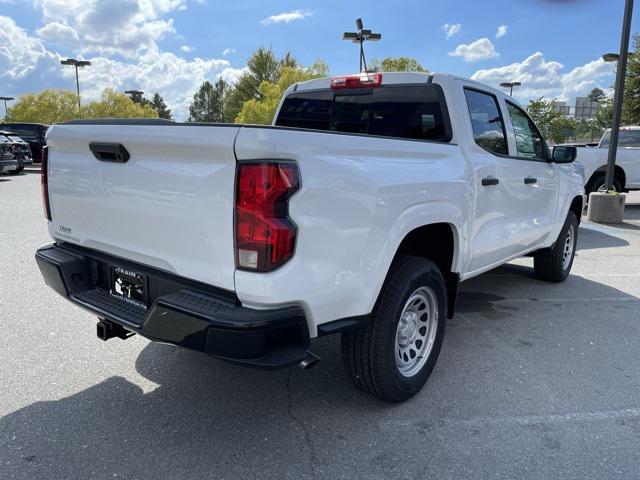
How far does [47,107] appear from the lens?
141 ft

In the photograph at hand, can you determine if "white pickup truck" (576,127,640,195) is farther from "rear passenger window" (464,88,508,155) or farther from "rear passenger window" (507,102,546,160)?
"rear passenger window" (464,88,508,155)

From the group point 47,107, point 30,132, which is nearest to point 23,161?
point 30,132

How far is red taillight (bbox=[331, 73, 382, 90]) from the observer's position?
13.1 feet

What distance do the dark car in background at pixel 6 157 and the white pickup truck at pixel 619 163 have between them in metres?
16.6

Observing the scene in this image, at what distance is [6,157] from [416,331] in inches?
686

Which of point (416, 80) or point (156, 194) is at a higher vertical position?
point (416, 80)

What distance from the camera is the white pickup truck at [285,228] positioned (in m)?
2.19

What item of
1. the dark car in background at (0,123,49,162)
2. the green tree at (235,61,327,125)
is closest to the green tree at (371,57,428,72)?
the green tree at (235,61,327,125)

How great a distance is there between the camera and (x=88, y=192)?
286 centimetres

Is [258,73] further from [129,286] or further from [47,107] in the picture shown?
[129,286]

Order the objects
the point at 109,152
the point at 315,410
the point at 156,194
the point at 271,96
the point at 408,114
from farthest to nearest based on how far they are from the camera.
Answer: the point at 271,96
the point at 408,114
the point at 315,410
the point at 109,152
the point at 156,194

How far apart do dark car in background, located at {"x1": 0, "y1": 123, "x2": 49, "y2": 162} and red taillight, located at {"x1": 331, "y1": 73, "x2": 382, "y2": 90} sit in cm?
2180

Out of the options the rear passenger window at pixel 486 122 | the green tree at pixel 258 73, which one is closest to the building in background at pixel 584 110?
the green tree at pixel 258 73

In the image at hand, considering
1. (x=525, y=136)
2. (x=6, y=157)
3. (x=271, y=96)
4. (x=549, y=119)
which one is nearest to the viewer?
(x=525, y=136)
